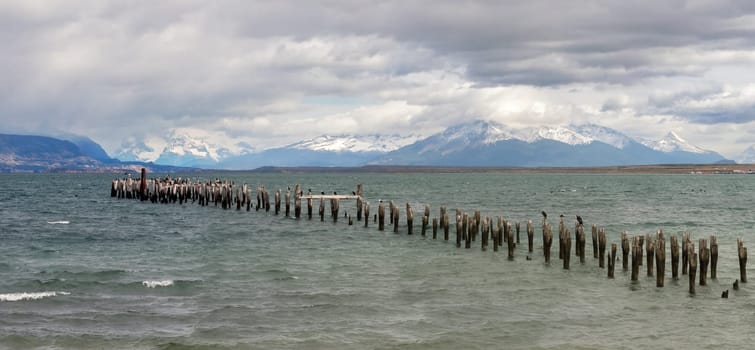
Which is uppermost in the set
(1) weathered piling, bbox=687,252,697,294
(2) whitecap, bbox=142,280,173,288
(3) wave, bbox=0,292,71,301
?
(1) weathered piling, bbox=687,252,697,294

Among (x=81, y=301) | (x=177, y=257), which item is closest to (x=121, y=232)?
(x=177, y=257)

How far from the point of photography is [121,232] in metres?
47.9

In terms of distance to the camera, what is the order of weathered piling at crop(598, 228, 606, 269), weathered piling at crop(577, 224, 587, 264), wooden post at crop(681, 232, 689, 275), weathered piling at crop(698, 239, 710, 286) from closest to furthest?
1. weathered piling at crop(698, 239, 710, 286)
2. wooden post at crop(681, 232, 689, 275)
3. weathered piling at crop(598, 228, 606, 269)
4. weathered piling at crop(577, 224, 587, 264)

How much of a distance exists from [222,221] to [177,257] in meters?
22.2

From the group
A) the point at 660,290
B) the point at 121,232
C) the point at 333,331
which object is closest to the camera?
the point at 333,331

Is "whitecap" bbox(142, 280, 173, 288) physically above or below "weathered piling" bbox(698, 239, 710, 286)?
below

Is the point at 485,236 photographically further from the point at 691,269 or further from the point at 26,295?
the point at 26,295

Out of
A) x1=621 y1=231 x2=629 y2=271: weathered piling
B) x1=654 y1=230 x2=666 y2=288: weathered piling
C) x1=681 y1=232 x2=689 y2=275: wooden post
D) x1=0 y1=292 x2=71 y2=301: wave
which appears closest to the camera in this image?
x1=0 y1=292 x2=71 y2=301: wave

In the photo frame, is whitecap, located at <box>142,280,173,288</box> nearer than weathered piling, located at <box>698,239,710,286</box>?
No

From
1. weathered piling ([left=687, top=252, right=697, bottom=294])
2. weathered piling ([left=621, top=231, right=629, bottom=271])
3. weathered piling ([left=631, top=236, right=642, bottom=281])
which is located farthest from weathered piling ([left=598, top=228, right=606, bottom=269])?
weathered piling ([left=687, top=252, right=697, bottom=294])

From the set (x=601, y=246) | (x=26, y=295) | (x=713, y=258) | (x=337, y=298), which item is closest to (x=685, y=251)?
(x=713, y=258)

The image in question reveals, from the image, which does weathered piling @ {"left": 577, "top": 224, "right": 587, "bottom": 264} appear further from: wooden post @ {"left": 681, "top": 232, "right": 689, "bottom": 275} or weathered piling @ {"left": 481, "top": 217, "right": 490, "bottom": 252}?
weathered piling @ {"left": 481, "top": 217, "right": 490, "bottom": 252}

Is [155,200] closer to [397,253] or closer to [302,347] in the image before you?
[397,253]

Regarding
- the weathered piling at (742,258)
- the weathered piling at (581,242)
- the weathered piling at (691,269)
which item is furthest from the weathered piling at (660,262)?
the weathered piling at (581,242)
